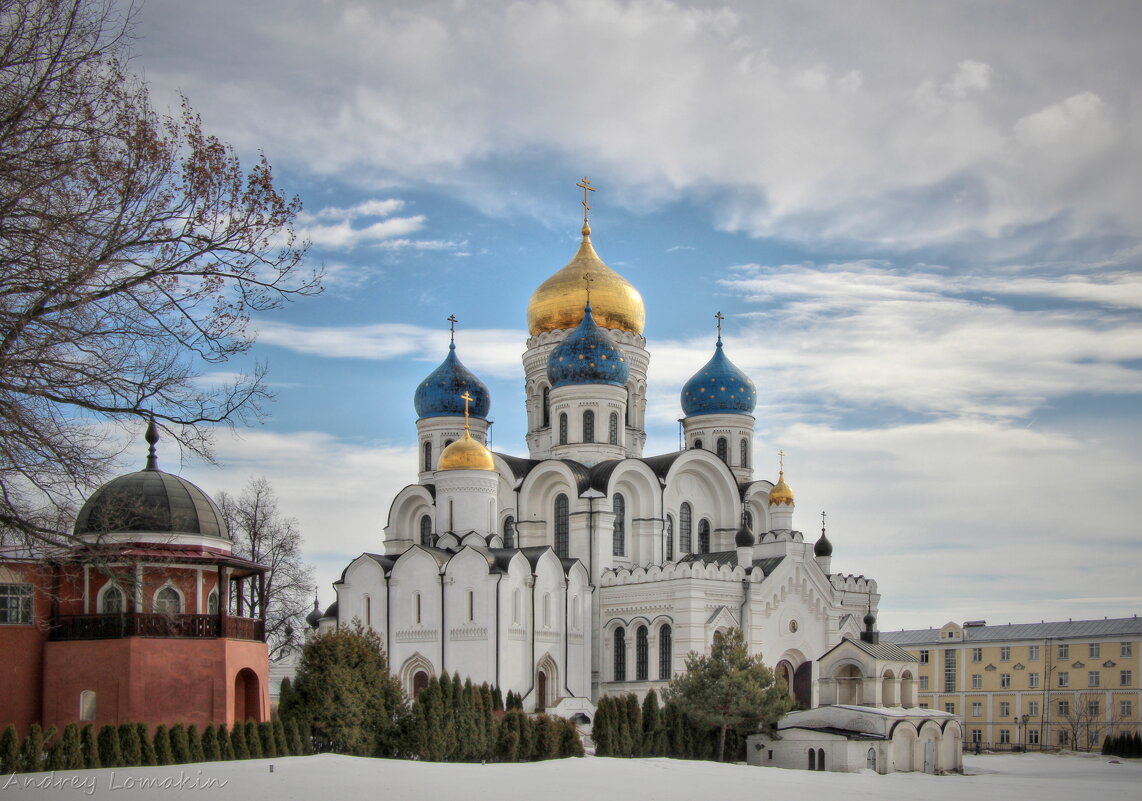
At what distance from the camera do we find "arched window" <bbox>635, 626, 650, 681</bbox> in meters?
33.1

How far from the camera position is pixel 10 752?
1691 centimetres

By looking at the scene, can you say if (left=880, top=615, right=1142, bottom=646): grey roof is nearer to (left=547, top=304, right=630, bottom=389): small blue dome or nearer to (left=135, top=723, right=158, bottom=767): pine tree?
(left=547, top=304, right=630, bottom=389): small blue dome

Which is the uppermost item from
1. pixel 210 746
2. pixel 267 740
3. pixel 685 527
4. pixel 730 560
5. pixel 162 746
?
pixel 685 527

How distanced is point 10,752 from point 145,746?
1.87 m

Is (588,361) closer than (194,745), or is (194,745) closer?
(194,745)

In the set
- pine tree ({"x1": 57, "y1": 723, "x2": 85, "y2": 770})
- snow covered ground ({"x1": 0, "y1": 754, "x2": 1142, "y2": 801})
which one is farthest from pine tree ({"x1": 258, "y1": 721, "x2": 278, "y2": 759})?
pine tree ({"x1": 57, "y1": 723, "x2": 85, "y2": 770})

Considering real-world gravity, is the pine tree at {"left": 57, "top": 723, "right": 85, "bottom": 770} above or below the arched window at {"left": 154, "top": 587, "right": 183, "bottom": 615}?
below

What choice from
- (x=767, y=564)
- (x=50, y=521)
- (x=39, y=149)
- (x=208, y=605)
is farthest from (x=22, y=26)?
(x=767, y=564)

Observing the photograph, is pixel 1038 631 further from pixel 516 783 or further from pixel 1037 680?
pixel 516 783

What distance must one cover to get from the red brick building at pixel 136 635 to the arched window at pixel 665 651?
44.5 feet

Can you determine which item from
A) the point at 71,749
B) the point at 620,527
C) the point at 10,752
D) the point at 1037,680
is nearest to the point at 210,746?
the point at 71,749

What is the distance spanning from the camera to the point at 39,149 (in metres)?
10.2

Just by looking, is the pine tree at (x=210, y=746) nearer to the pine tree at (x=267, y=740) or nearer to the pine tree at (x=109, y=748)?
the pine tree at (x=267, y=740)

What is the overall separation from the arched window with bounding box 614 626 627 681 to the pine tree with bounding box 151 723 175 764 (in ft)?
56.0
